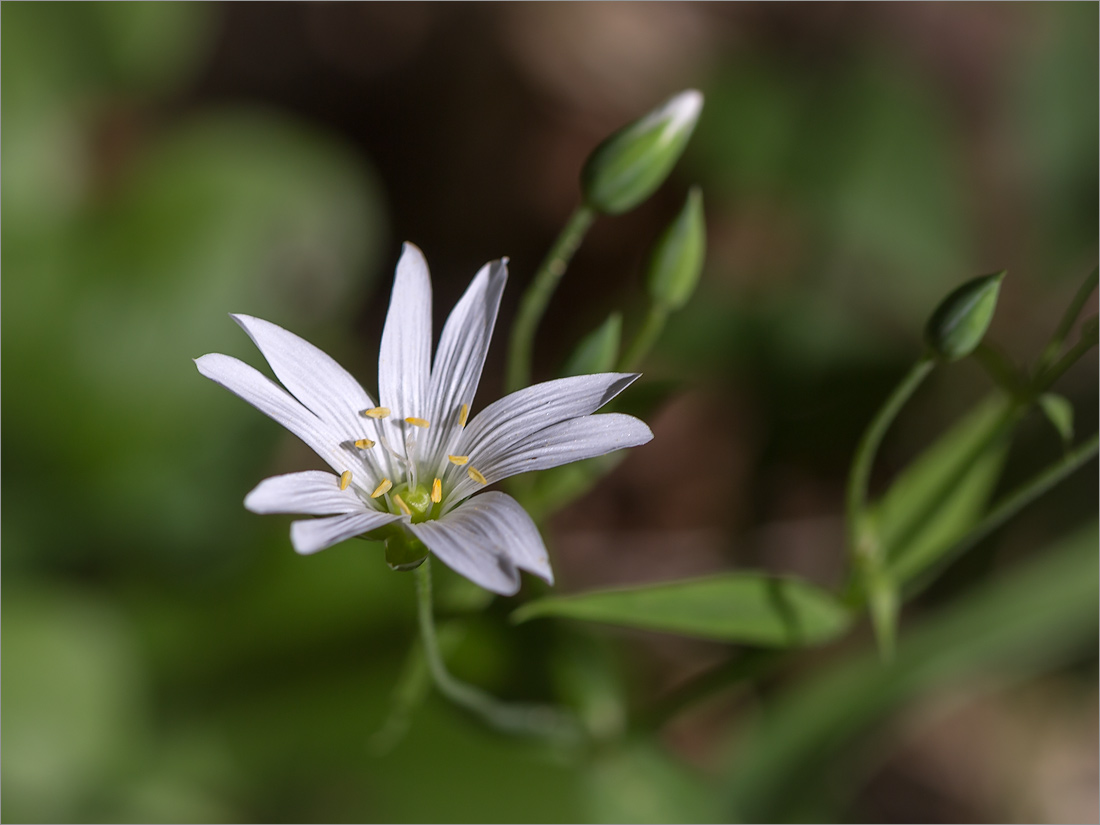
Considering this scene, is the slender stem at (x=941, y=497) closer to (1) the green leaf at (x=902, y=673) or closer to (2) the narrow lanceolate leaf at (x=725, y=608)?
(2) the narrow lanceolate leaf at (x=725, y=608)

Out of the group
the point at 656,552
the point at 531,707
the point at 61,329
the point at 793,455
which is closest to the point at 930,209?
the point at 793,455

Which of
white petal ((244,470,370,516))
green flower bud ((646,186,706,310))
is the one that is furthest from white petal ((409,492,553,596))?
green flower bud ((646,186,706,310))

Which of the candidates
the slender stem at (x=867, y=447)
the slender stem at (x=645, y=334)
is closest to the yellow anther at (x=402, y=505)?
the slender stem at (x=645, y=334)

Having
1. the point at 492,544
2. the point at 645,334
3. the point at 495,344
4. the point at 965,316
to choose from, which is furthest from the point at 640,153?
the point at 495,344

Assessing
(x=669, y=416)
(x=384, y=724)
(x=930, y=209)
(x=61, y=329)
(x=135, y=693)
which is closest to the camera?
(x=384, y=724)

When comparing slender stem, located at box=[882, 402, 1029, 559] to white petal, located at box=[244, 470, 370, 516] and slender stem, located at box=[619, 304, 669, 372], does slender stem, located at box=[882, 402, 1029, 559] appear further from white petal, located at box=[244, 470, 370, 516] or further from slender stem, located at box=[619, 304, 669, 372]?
white petal, located at box=[244, 470, 370, 516]

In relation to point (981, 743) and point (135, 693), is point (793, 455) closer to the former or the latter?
point (981, 743)
